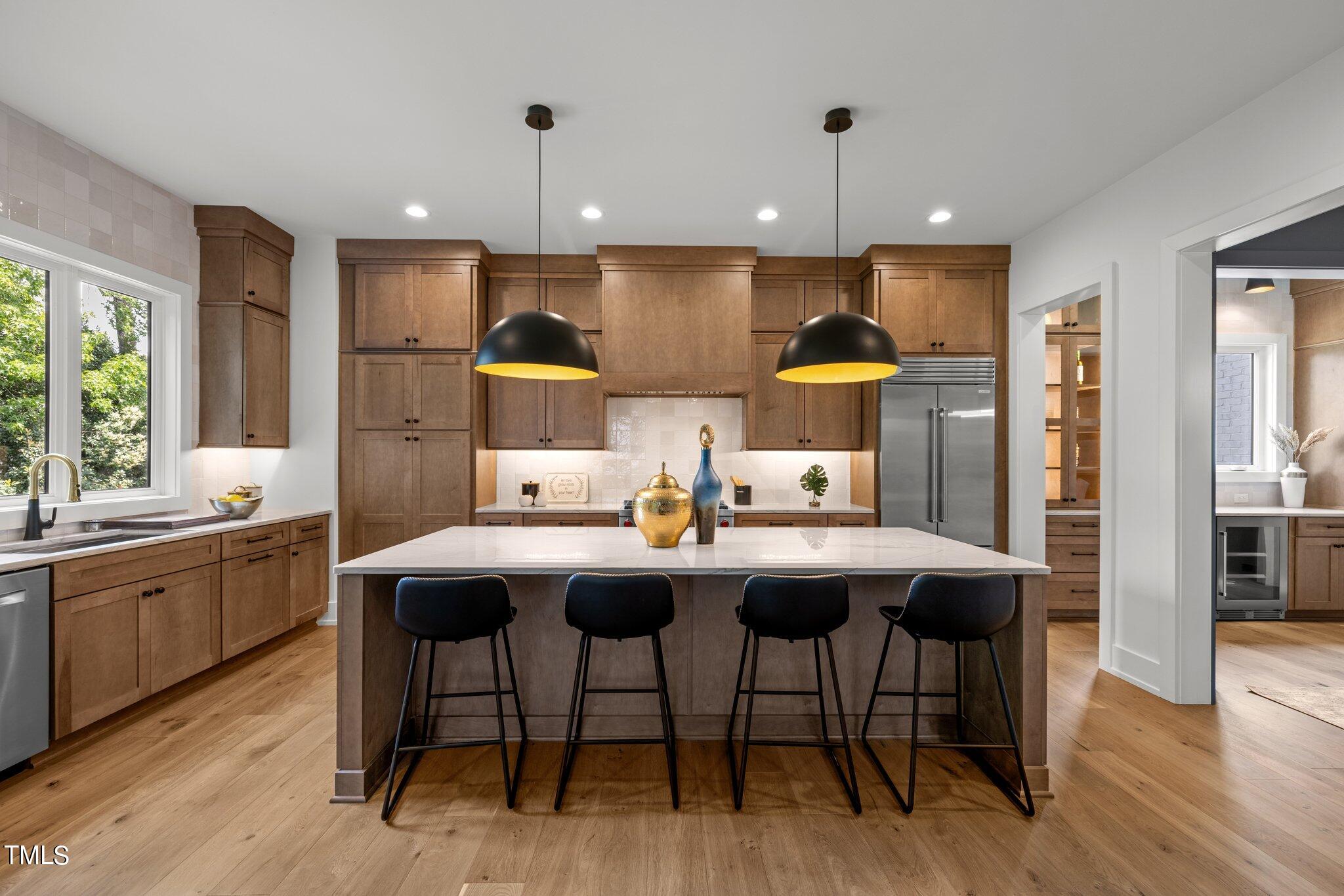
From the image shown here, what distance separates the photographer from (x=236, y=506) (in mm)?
3787

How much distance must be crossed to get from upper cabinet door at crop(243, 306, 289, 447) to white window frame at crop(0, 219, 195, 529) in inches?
12.4

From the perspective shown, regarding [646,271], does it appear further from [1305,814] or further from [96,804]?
[1305,814]

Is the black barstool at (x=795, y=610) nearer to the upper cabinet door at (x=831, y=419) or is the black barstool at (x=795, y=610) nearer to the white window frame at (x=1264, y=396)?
the upper cabinet door at (x=831, y=419)

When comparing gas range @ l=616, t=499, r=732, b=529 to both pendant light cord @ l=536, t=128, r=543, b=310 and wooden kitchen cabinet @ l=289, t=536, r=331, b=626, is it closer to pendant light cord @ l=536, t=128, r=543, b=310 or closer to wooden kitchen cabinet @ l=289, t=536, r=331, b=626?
pendant light cord @ l=536, t=128, r=543, b=310

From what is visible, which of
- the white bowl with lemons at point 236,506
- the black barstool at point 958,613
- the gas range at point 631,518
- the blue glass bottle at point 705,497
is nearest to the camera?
the black barstool at point 958,613

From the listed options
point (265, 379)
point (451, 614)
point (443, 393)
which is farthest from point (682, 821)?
point (265, 379)

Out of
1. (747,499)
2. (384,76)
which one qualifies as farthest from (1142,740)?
(384,76)

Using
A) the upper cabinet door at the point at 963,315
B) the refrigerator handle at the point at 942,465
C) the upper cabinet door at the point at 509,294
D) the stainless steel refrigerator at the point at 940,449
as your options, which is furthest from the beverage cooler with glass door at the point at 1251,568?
the upper cabinet door at the point at 509,294

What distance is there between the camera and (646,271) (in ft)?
15.4

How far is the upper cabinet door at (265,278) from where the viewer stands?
13.4 ft

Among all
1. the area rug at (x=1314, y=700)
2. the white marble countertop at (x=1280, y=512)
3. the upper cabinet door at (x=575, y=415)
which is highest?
the upper cabinet door at (x=575, y=415)

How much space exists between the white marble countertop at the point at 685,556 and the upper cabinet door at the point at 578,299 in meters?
2.15

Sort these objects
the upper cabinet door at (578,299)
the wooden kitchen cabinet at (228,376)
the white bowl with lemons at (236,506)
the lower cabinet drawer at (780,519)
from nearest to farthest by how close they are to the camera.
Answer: the white bowl with lemons at (236,506) → the wooden kitchen cabinet at (228,376) → the lower cabinet drawer at (780,519) → the upper cabinet door at (578,299)

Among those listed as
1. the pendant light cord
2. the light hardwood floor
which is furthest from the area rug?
the pendant light cord
